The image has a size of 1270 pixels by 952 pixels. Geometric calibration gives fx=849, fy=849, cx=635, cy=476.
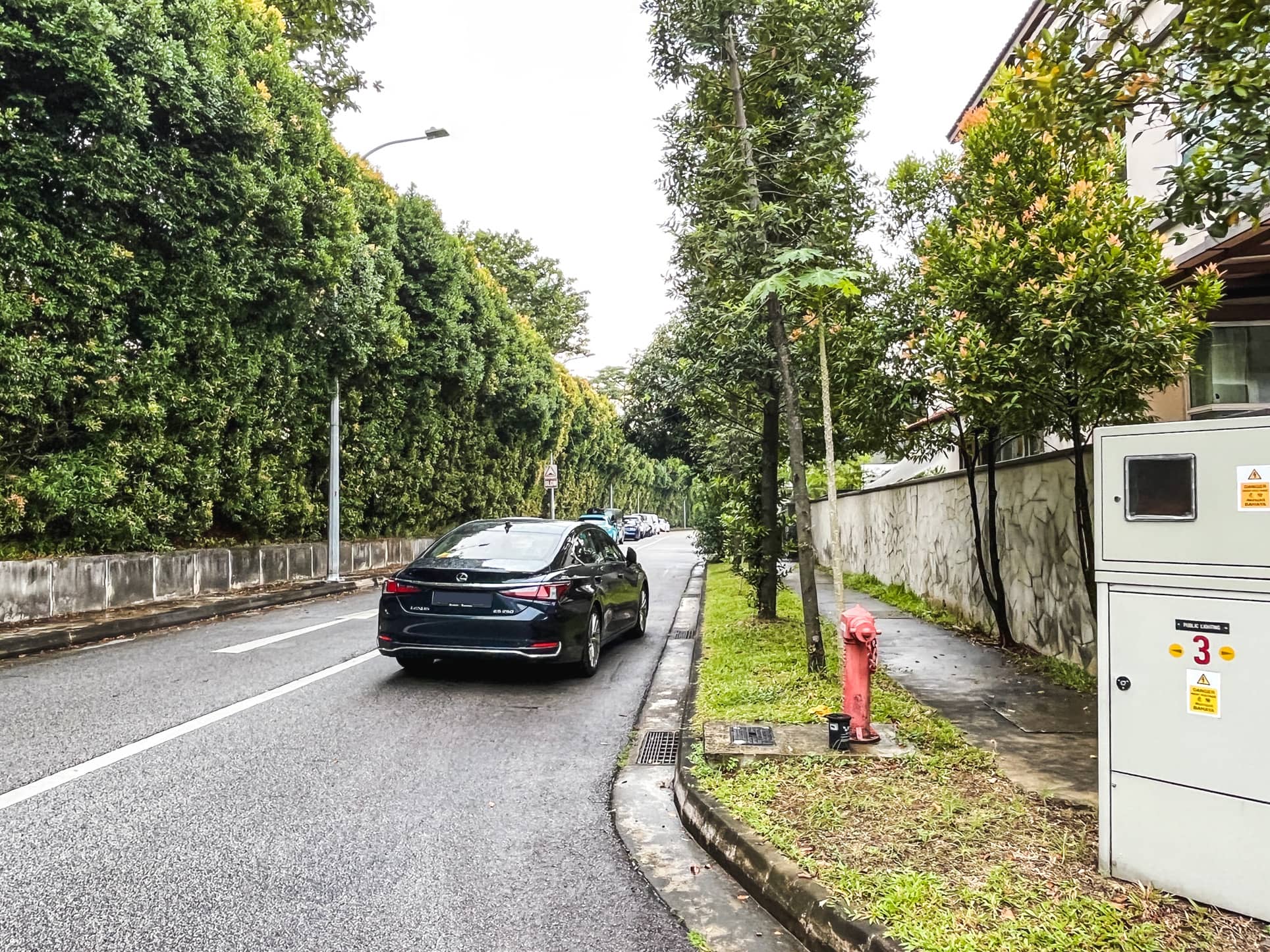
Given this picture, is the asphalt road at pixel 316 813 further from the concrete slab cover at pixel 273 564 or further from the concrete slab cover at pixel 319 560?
the concrete slab cover at pixel 319 560

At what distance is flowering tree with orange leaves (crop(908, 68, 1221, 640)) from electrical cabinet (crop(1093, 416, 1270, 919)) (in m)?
2.77

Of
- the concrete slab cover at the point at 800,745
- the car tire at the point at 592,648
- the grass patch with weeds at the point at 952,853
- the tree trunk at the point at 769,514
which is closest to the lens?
the grass patch with weeds at the point at 952,853

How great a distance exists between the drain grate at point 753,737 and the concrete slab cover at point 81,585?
396 inches

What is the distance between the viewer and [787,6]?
727cm

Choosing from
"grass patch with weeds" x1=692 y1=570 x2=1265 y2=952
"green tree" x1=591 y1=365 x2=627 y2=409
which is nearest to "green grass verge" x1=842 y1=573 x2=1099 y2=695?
"grass patch with weeds" x1=692 y1=570 x2=1265 y2=952

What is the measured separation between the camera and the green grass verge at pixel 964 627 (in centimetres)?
715

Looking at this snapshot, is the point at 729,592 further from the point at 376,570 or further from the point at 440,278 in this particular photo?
the point at 440,278

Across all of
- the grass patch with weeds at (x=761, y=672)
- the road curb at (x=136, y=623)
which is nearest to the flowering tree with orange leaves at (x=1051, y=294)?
the grass patch with weeds at (x=761, y=672)

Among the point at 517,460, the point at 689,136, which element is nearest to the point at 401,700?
the point at 689,136

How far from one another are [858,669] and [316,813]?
3232 millimetres

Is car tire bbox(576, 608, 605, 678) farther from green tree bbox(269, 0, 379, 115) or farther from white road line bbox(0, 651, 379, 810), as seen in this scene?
green tree bbox(269, 0, 379, 115)

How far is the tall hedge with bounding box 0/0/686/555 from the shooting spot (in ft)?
33.6

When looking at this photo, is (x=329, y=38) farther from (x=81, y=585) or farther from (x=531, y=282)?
(x=531, y=282)

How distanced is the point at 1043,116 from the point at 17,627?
11.9 m
